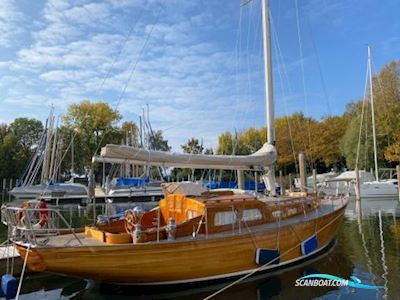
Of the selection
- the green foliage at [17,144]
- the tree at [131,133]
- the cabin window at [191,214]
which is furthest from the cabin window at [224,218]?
the green foliage at [17,144]

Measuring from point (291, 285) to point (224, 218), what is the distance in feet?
8.40

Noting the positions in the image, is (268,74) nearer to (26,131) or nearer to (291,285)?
(291,285)

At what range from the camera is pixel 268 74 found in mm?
15906

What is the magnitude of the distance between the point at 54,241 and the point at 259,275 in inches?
224

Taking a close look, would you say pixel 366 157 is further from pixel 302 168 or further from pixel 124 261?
pixel 124 261

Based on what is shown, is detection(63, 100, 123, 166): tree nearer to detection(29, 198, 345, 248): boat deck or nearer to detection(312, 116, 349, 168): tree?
detection(312, 116, 349, 168): tree

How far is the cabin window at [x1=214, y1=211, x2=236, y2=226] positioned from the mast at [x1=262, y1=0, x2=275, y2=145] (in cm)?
518

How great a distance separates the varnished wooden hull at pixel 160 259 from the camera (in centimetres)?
898

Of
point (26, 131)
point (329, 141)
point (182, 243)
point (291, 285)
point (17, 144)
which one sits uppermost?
point (26, 131)

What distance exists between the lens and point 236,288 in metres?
10.5

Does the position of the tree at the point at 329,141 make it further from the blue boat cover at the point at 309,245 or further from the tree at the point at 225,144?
the blue boat cover at the point at 309,245

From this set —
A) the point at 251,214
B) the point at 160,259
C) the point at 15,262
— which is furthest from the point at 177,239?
the point at 15,262

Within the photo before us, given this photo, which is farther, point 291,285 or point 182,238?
point 291,285

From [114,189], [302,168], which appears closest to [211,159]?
[302,168]
